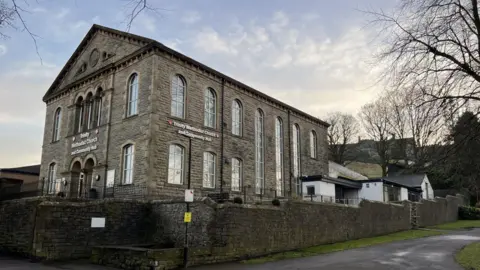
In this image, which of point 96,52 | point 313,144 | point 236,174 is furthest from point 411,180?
point 96,52

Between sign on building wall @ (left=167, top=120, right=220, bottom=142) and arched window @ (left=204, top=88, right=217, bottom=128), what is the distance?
2.12 ft

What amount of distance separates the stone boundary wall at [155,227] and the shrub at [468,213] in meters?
32.7

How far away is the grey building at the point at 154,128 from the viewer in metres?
22.6

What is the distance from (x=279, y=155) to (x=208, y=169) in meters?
9.03

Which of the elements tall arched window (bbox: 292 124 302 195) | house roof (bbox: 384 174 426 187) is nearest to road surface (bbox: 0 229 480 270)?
tall arched window (bbox: 292 124 302 195)

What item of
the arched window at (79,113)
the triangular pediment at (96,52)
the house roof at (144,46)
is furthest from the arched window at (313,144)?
the arched window at (79,113)

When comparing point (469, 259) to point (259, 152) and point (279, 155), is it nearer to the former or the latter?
point (259, 152)

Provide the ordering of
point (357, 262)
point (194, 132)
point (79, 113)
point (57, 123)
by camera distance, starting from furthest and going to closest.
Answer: point (57, 123), point (79, 113), point (194, 132), point (357, 262)

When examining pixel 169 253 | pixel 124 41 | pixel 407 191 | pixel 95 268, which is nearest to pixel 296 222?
pixel 169 253

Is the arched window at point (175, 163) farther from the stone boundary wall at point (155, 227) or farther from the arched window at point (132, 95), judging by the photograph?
the arched window at point (132, 95)

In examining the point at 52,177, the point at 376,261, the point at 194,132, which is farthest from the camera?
the point at 52,177

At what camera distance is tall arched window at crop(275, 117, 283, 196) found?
31469 millimetres

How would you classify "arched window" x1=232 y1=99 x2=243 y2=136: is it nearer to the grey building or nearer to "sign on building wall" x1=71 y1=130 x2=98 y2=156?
the grey building

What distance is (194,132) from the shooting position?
964 inches
